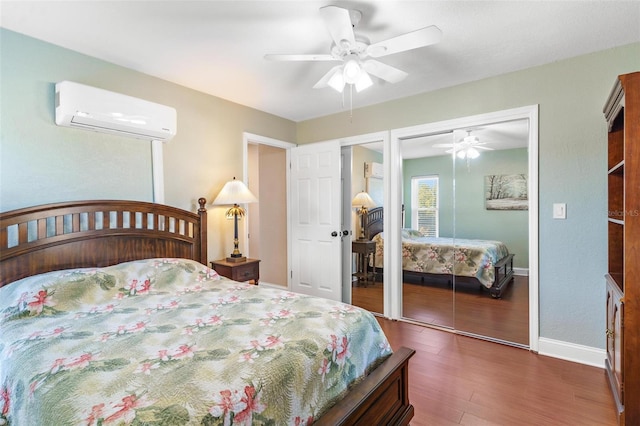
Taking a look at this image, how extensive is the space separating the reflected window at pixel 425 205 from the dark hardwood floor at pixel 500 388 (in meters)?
1.28

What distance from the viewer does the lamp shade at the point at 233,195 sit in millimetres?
3178

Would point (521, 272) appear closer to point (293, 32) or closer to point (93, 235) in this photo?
point (293, 32)

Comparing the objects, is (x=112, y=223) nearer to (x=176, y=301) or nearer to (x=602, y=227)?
(x=176, y=301)

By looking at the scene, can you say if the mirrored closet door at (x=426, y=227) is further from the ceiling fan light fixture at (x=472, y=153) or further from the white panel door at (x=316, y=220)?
the white panel door at (x=316, y=220)

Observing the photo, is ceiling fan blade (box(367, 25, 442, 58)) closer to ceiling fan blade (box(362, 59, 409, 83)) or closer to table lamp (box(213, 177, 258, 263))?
ceiling fan blade (box(362, 59, 409, 83))

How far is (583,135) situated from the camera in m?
2.52

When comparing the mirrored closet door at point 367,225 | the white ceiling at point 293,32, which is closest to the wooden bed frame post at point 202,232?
the white ceiling at point 293,32

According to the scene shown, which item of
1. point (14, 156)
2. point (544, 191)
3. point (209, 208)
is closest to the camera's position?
point (14, 156)

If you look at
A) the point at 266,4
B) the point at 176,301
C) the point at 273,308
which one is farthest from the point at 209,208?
the point at 266,4

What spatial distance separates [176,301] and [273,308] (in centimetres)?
65

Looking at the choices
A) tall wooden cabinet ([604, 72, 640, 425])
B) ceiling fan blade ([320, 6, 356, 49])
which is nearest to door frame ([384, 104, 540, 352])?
tall wooden cabinet ([604, 72, 640, 425])

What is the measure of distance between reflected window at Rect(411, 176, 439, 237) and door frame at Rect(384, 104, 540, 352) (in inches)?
12.2

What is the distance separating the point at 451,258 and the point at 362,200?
1.24 meters

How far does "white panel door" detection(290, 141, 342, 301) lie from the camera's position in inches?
150
